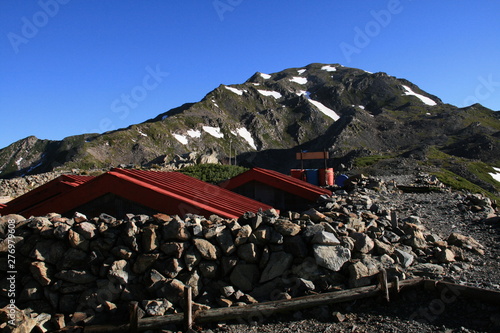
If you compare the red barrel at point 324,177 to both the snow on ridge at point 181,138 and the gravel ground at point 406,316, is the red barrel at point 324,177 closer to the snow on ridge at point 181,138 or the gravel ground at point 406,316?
the gravel ground at point 406,316

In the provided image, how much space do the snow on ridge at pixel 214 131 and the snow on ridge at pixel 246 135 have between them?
9.38 meters

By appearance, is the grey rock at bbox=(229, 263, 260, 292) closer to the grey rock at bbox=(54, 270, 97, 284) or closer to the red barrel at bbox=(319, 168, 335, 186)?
the grey rock at bbox=(54, 270, 97, 284)

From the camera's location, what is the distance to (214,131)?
149750mm

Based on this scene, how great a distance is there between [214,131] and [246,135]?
1526 cm

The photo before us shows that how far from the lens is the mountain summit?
98.6 m

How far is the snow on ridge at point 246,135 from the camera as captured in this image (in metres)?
155

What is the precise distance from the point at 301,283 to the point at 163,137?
412ft

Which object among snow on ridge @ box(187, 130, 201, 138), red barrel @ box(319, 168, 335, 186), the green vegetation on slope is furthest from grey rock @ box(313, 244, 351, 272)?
snow on ridge @ box(187, 130, 201, 138)

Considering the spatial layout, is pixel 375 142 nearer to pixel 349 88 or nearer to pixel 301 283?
pixel 349 88

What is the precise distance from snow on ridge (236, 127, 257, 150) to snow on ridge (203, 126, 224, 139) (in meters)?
9.38

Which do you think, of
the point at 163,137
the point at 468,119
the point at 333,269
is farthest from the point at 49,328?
the point at 468,119

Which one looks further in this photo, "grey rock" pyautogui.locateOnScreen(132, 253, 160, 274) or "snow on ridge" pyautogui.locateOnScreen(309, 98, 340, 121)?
"snow on ridge" pyautogui.locateOnScreen(309, 98, 340, 121)

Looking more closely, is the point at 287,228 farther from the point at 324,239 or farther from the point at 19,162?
the point at 19,162

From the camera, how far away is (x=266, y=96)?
188m
